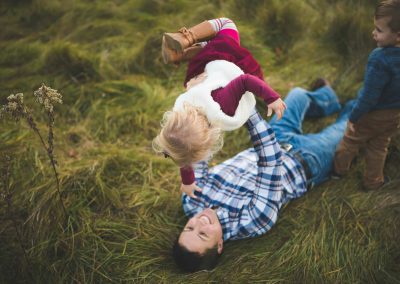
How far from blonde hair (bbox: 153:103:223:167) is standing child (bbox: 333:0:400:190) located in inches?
39.4

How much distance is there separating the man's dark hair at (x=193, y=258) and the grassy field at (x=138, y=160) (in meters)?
0.07

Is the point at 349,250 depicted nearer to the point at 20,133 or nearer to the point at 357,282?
the point at 357,282

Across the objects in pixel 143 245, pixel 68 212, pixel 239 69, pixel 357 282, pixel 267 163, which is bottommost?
pixel 357 282

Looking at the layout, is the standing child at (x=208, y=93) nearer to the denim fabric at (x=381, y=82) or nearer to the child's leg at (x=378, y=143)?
the denim fabric at (x=381, y=82)

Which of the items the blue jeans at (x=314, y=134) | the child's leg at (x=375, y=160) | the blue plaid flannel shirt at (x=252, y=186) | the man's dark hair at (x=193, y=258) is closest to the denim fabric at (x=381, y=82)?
the child's leg at (x=375, y=160)

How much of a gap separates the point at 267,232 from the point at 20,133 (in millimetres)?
2192

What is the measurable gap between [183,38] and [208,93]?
0.97 feet

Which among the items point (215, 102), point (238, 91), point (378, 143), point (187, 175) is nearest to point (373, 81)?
point (378, 143)

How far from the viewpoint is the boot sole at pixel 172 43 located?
170 centimetres

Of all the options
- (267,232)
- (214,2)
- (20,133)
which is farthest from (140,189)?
(214,2)

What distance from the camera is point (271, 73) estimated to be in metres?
3.64

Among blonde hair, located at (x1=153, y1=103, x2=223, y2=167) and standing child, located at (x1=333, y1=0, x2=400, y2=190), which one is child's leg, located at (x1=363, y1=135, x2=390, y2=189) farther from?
blonde hair, located at (x1=153, y1=103, x2=223, y2=167)

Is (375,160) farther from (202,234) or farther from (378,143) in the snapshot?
(202,234)

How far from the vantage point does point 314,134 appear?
112 inches
